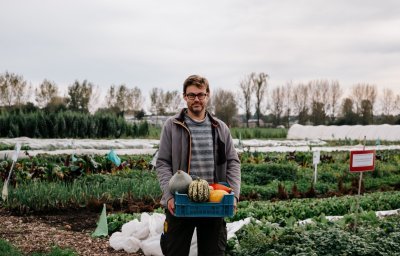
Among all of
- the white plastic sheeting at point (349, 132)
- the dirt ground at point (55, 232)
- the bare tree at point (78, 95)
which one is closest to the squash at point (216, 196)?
the dirt ground at point (55, 232)

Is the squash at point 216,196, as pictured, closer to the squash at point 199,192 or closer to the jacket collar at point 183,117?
the squash at point 199,192

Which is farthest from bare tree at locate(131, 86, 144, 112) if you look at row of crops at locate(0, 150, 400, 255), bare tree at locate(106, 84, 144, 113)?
row of crops at locate(0, 150, 400, 255)

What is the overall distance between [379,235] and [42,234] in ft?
12.4

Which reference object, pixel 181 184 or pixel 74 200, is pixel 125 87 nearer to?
pixel 74 200

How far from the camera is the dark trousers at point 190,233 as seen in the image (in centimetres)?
346

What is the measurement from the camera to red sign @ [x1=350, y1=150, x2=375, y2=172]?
18.1 feet

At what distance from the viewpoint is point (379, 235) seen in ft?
16.3

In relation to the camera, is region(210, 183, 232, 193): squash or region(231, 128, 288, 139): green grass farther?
region(231, 128, 288, 139): green grass

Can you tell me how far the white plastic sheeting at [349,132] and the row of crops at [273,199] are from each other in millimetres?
18255

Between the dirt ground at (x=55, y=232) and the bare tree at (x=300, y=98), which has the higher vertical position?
the bare tree at (x=300, y=98)

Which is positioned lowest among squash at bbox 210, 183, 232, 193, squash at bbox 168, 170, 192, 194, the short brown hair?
squash at bbox 210, 183, 232, 193

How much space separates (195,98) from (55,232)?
3406mm

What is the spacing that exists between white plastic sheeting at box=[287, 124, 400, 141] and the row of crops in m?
A: 18.3

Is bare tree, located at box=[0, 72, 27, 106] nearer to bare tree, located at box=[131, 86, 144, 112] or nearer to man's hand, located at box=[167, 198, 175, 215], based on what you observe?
bare tree, located at box=[131, 86, 144, 112]
